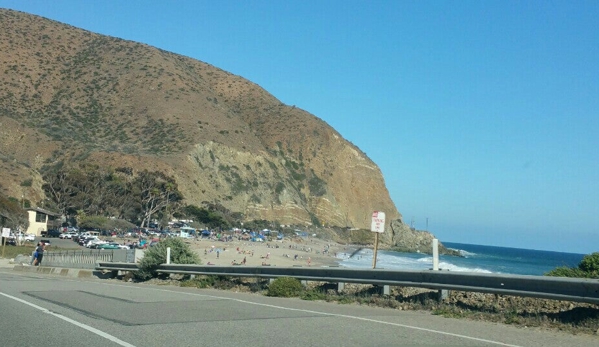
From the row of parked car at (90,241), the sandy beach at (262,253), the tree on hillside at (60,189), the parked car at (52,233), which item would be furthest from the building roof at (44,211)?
the sandy beach at (262,253)

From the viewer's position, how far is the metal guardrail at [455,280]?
9.04 meters

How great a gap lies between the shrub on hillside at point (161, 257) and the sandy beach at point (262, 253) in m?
25.5

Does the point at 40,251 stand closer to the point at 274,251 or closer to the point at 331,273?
the point at 331,273

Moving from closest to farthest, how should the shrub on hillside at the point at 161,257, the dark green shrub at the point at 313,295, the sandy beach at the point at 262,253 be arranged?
1. the dark green shrub at the point at 313,295
2. the shrub on hillside at the point at 161,257
3. the sandy beach at the point at 262,253

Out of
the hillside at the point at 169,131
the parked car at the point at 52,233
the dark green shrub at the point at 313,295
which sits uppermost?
the hillside at the point at 169,131

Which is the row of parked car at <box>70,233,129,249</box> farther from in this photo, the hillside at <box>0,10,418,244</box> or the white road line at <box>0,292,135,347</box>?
the white road line at <box>0,292,135,347</box>

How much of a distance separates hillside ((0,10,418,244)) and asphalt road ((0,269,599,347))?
67.7 m

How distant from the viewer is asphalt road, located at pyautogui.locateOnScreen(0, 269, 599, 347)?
26.7 feet

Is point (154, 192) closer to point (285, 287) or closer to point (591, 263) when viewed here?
point (285, 287)

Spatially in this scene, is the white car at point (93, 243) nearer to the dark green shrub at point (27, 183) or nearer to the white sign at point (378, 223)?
the dark green shrub at point (27, 183)

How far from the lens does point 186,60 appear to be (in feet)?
414

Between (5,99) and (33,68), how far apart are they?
1000cm

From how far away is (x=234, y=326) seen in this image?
9375 mm

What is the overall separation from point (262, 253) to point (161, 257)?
43423 mm
